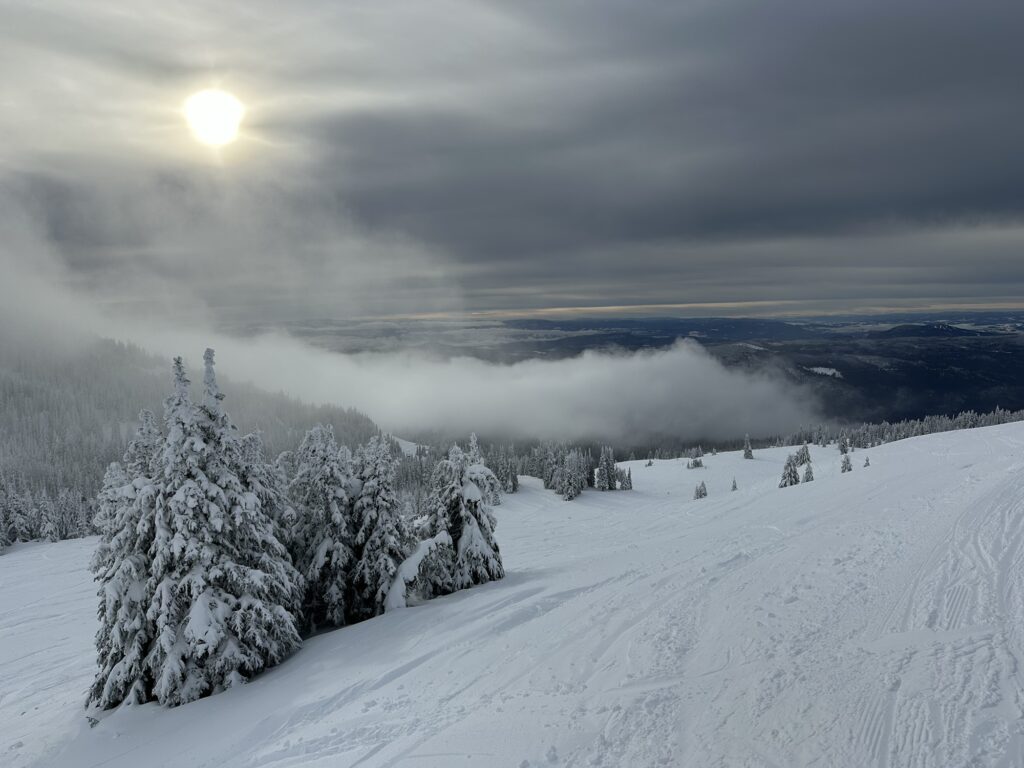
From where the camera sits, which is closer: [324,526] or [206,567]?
[206,567]

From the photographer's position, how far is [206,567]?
1595 cm

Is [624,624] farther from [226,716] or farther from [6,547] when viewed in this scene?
[6,547]

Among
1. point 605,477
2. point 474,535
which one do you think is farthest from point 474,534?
point 605,477

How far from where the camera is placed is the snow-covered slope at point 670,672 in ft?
28.4

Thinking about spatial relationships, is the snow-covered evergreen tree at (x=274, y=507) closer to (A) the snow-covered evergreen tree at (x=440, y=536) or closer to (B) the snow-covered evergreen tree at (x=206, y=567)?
(B) the snow-covered evergreen tree at (x=206, y=567)

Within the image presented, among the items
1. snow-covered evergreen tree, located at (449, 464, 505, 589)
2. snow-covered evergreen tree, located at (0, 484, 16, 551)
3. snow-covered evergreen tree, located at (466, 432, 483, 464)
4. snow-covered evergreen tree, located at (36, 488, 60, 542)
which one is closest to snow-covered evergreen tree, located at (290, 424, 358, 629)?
snow-covered evergreen tree, located at (449, 464, 505, 589)

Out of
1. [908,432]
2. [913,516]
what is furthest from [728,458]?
[913,516]

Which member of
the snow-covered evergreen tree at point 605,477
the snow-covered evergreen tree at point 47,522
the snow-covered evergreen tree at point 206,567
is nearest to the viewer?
the snow-covered evergreen tree at point 206,567

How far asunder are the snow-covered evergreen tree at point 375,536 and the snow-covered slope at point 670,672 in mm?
2119

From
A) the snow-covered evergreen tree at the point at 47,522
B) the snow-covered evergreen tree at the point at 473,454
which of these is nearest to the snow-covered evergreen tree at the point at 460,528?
the snow-covered evergreen tree at the point at 473,454

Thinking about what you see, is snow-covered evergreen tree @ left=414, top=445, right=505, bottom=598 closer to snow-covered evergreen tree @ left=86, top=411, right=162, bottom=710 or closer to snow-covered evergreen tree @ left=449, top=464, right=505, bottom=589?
snow-covered evergreen tree @ left=449, top=464, right=505, bottom=589

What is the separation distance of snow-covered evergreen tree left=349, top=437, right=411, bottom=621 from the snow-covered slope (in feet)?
6.95

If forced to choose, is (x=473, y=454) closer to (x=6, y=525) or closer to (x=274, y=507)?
(x=274, y=507)

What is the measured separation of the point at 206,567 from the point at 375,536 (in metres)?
6.58
